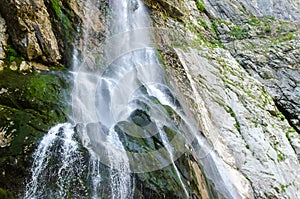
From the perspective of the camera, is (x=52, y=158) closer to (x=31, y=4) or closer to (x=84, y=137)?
(x=84, y=137)

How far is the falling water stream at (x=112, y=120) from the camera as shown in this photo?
5.71 metres

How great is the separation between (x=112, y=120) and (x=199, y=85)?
4.17 metres

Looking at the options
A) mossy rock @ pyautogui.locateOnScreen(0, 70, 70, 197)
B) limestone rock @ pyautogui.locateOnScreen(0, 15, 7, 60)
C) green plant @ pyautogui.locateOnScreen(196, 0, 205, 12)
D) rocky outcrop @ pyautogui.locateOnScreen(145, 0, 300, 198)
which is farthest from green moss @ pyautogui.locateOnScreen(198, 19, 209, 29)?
limestone rock @ pyautogui.locateOnScreen(0, 15, 7, 60)

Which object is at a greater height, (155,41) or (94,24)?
(94,24)

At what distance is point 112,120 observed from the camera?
8250mm

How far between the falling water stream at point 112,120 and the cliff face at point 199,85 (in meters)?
0.30

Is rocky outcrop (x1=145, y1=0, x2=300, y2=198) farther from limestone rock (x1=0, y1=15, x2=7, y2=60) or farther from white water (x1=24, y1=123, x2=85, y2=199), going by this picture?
limestone rock (x1=0, y1=15, x2=7, y2=60)

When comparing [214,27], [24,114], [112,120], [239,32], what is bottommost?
[239,32]

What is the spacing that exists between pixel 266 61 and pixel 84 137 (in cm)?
1127

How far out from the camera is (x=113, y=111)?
8.69 meters

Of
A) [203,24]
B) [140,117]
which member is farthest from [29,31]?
[203,24]

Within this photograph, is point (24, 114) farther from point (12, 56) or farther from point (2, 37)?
point (2, 37)

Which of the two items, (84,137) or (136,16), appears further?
(136,16)

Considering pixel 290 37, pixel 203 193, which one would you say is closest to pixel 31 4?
pixel 203 193
